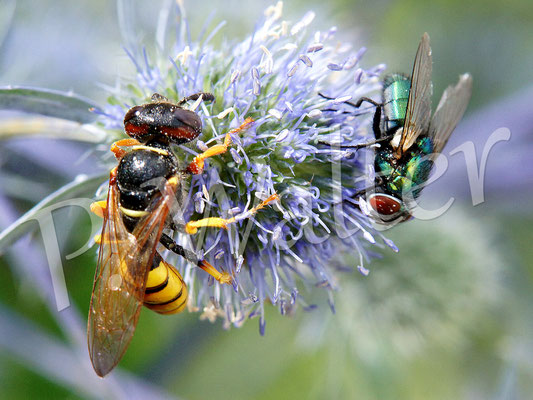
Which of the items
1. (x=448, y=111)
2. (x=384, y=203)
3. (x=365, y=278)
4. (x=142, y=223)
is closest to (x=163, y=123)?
(x=142, y=223)

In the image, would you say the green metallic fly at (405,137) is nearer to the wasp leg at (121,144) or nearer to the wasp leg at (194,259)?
the wasp leg at (194,259)

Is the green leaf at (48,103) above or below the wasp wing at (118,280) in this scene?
above

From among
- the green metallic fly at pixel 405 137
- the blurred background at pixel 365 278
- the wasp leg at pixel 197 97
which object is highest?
the green metallic fly at pixel 405 137

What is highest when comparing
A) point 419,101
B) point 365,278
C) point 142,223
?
point 419,101

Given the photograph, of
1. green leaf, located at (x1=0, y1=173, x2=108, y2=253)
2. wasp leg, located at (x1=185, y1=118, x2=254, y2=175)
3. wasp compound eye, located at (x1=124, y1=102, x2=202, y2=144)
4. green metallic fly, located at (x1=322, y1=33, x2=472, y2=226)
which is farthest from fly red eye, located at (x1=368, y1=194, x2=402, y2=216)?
green leaf, located at (x1=0, y1=173, x2=108, y2=253)

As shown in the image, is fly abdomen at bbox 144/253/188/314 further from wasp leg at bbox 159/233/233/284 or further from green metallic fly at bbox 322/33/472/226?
green metallic fly at bbox 322/33/472/226

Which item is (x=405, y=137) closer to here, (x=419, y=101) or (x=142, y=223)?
(x=419, y=101)

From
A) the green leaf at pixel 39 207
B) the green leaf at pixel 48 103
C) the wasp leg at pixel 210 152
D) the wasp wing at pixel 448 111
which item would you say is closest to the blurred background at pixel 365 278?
the green leaf at pixel 48 103
